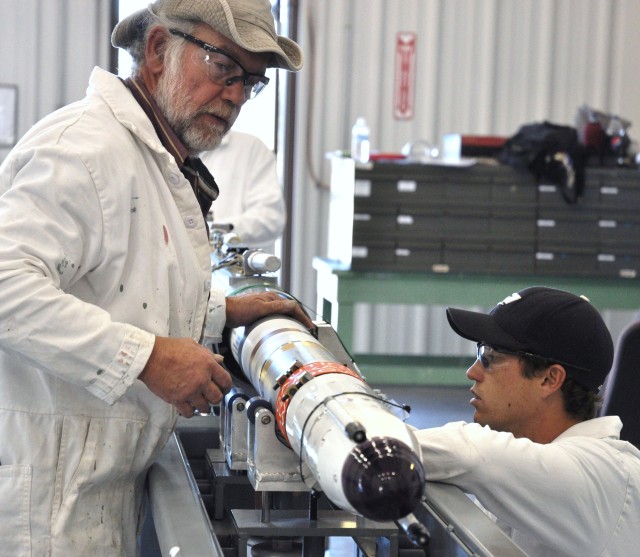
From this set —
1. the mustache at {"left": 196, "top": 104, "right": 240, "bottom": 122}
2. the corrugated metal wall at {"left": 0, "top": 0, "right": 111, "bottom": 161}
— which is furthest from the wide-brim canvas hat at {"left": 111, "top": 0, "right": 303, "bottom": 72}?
the corrugated metal wall at {"left": 0, "top": 0, "right": 111, "bottom": 161}

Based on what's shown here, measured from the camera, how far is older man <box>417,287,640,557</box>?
1.36 meters

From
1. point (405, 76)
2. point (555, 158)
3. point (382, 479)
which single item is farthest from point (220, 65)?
point (405, 76)

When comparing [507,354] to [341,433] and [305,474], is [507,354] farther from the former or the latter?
[341,433]

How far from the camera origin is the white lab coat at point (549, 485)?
1.36 m

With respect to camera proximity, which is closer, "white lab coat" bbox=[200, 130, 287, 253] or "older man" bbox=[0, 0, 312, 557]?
"older man" bbox=[0, 0, 312, 557]

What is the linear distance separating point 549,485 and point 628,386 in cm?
117

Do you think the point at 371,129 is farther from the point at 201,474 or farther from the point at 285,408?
the point at 285,408

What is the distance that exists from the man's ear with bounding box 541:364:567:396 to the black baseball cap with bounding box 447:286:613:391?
0.01 metres

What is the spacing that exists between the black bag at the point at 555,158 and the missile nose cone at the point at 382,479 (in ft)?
12.7

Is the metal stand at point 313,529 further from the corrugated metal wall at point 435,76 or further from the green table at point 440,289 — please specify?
the corrugated metal wall at point 435,76

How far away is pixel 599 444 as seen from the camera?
4.75 feet

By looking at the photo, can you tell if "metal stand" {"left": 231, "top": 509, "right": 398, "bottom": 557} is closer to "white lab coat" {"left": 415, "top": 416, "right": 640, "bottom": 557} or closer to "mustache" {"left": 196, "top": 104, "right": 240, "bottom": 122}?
"white lab coat" {"left": 415, "top": 416, "right": 640, "bottom": 557}

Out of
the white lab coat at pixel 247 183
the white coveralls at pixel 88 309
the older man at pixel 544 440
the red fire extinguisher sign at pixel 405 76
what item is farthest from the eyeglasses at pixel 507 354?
the red fire extinguisher sign at pixel 405 76

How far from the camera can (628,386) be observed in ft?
7.99
